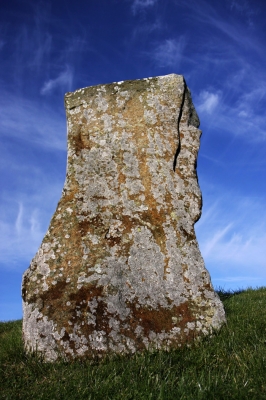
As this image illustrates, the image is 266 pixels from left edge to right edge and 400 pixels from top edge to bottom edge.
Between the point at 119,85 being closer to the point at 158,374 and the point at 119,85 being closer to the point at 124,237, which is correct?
the point at 124,237

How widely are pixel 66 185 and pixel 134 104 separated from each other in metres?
1.87

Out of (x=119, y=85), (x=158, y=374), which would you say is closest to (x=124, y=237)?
A: (x=158, y=374)

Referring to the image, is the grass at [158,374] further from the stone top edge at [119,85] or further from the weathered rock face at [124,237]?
the stone top edge at [119,85]

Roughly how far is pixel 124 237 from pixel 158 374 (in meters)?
2.03

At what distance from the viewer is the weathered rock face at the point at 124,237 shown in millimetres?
5062

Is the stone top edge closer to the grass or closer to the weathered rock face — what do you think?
the weathered rock face

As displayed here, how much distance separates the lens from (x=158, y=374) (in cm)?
418

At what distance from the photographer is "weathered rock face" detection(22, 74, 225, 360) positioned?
5062mm

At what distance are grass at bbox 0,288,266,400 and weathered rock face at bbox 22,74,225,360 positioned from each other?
0.27m

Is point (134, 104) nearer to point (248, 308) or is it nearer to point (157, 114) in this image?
point (157, 114)

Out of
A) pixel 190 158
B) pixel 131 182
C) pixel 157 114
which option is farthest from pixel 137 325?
pixel 157 114

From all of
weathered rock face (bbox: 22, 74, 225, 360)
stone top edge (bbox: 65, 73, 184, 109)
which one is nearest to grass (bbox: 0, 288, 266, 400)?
weathered rock face (bbox: 22, 74, 225, 360)

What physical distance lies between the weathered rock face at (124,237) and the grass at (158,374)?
0.27 metres

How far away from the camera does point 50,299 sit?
207 inches
